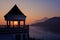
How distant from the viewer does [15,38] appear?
5284cm

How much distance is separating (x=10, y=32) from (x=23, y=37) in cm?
199

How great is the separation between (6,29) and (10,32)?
0.73m

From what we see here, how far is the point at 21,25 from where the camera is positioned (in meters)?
54.2

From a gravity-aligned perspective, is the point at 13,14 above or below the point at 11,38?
above

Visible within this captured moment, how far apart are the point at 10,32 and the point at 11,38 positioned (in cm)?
84

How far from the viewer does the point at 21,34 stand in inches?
2088

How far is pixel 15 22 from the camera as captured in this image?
177 ft

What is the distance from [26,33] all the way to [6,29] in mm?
2856

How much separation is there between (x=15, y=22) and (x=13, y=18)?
125 cm

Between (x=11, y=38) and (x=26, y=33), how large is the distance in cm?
229

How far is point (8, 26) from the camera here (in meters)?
53.8

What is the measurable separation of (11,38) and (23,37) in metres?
1.74

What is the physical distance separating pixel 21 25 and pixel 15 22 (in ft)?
3.26

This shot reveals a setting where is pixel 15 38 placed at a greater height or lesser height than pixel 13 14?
lesser
